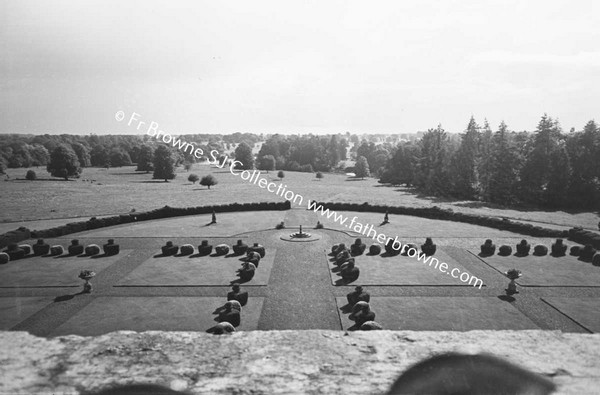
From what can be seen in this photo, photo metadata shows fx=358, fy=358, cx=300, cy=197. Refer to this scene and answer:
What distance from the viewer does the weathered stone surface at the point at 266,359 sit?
489 cm

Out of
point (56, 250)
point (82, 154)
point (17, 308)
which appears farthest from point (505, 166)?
point (82, 154)

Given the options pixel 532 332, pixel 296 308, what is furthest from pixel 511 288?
pixel 532 332

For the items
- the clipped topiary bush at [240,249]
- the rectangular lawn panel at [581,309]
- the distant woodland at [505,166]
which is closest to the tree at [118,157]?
the distant woodland at [505,166]

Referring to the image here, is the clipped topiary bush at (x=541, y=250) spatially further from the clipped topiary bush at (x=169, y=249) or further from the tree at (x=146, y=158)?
the tree at (x=146, y=158)

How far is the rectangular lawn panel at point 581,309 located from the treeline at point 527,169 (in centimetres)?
4970

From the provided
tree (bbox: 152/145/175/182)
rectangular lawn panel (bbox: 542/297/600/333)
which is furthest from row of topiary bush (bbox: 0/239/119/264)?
tree (bbox: 152/145/175/182)

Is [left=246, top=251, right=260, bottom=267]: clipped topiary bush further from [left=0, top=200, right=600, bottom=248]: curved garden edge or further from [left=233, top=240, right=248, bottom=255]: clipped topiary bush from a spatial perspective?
[left=0, top=200, right=600, bottom=248]: curved garden edge

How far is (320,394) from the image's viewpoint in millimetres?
4719

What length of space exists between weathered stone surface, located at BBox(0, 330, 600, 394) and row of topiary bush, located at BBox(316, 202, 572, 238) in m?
41.5

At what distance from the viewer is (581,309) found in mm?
22031

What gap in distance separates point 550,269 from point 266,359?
3254cm

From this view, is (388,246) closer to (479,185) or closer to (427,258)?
(427,258)

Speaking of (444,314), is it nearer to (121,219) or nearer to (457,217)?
(457,217)

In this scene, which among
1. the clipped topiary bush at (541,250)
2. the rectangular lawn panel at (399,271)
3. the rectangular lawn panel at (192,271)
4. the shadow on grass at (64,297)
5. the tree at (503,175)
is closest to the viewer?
the shadow on grass at (64,297)
